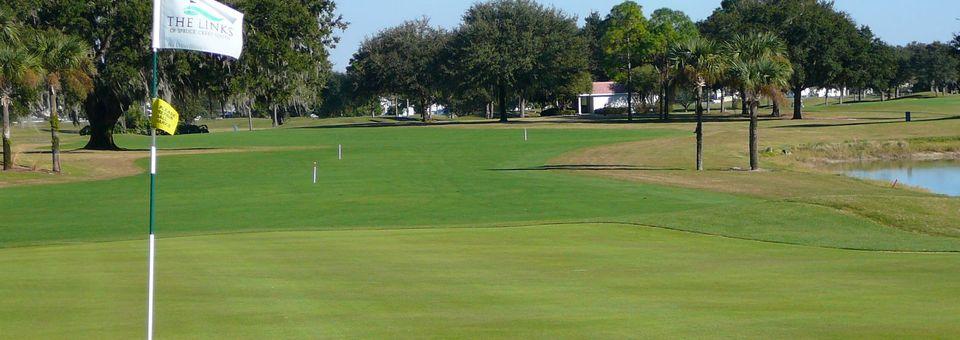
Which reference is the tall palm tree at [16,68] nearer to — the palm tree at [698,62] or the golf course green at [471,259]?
the golf course green at [471,259]

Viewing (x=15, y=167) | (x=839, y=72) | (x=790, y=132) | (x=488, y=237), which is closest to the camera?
(x=488, y=237)

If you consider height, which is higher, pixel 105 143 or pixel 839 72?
pixel 839 72

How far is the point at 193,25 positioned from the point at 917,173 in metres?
48.1

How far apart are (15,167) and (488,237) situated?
31.6m

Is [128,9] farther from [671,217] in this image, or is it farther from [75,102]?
[671,217]

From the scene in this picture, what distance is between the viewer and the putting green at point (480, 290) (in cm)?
1059

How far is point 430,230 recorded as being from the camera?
79.5 ft

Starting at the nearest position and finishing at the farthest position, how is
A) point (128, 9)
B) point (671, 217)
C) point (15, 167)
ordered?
point (671, 217)
point (15, 167)
point (128, 9)

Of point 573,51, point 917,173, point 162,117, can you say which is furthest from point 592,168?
point 573,51

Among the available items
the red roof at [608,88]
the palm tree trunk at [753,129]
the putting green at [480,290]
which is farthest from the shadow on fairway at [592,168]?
the red roof at [608,88]

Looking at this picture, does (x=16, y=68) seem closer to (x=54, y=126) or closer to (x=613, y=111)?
(x=54, y=126)

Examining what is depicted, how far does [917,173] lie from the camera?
174 feet

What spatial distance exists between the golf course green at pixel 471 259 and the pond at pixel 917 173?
4662mm

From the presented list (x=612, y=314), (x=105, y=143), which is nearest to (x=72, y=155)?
(x=105, y=143)
